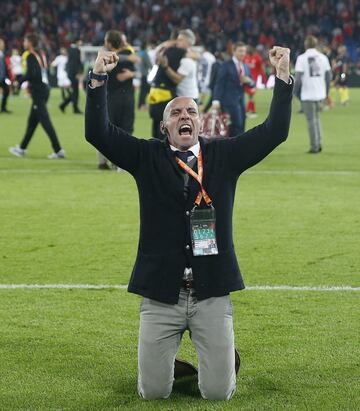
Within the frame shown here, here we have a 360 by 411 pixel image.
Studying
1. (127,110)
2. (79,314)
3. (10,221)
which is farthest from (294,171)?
(79,314)

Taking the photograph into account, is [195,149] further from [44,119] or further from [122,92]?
[44,119]

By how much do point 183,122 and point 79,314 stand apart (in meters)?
2.46

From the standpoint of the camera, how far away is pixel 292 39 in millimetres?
61156

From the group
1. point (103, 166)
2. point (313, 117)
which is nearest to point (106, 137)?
point (103, 166)

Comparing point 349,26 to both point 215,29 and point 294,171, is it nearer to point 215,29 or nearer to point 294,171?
point 215,29

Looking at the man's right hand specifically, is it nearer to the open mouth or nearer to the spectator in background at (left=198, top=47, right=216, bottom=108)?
the open mouth

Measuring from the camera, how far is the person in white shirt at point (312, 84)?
20328 mm

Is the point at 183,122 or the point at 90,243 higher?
the point at 183,122

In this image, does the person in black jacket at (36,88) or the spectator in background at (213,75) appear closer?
the person in black jacket at (36,88)

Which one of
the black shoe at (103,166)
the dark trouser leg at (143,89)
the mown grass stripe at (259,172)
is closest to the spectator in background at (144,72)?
the dark trouser leg at (143,89)

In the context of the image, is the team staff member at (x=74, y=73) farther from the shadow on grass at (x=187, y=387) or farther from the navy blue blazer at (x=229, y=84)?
the shadow on grass at (x=187, y=387)

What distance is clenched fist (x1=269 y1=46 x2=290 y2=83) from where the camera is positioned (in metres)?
6.14

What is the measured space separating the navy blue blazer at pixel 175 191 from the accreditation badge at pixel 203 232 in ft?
Answer: 0.20

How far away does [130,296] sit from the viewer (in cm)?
895
